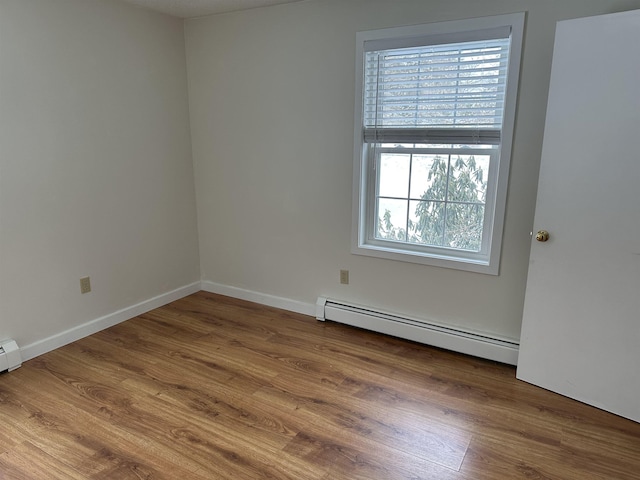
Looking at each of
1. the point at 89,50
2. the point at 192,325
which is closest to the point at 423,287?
the point at 192,325

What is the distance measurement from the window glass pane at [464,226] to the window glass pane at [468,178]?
59 millimetres

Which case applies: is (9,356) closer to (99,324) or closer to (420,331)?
→ (99,324)

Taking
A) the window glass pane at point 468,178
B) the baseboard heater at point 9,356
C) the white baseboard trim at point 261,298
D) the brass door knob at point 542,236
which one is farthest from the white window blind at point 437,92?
the baseboard heater at point 9,356

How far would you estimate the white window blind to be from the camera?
2.50 m

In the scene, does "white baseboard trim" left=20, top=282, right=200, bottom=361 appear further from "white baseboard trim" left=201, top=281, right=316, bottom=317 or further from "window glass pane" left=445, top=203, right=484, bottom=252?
"window glass pane" left=445, top=203, right=484, bottom=252

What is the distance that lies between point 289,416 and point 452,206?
1626 mm

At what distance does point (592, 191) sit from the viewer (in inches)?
83.6

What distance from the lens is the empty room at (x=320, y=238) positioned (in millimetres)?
2018

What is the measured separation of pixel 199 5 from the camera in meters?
3.03

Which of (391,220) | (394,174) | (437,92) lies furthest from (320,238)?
(437,92)

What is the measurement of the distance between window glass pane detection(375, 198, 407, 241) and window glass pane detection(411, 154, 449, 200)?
139mm

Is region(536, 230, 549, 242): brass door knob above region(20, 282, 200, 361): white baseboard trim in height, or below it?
above

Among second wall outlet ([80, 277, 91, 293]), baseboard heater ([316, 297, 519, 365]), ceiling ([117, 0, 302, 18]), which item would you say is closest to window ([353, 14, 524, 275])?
baseboard heater ([316, 297, 519, 365])

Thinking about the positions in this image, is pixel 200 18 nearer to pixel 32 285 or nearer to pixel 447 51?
pixel 447 51
